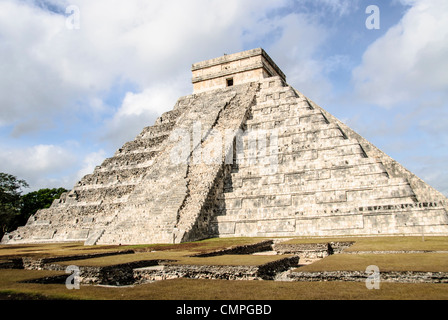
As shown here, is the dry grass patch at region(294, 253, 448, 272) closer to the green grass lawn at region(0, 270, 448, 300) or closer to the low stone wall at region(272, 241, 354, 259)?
the green grass lawn at region(0, 270, 448, 300)

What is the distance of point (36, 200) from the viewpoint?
45062 millimetres

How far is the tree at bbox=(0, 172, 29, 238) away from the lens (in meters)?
32.4

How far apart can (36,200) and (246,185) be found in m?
33.5

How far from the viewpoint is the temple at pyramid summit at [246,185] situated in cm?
1803

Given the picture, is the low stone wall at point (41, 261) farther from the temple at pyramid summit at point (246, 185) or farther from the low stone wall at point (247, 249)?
the temple at pyramid summit at point (246, 185)

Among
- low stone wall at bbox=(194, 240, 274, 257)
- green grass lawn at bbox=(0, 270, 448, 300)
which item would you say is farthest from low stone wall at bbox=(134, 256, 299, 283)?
low stone wall at bbox=(194, 240, 274, 257)

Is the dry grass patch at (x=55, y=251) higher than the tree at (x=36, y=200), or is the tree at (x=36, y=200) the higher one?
the tree at (x=36, y=200)

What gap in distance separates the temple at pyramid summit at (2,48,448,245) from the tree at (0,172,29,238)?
6862 millimetres

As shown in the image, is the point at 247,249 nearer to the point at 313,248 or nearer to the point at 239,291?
the point at 313,248

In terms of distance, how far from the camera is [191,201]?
67.1ft

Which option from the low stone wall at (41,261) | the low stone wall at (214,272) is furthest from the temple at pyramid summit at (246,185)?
the low stone wall at (214,272)

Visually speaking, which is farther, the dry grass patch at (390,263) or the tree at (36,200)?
the tree at (36,200)

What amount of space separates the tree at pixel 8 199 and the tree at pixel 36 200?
7.17 m

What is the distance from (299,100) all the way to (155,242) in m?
13.7
